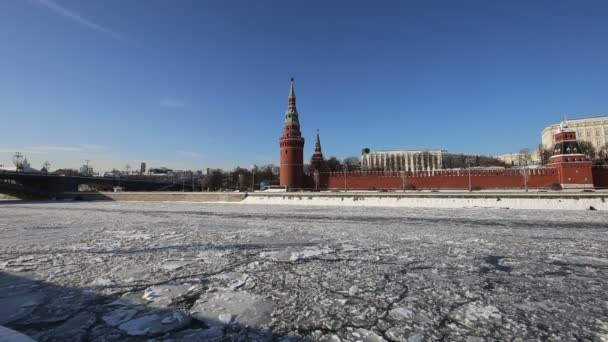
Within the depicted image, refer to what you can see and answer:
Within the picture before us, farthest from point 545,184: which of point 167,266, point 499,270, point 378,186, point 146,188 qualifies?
point 146,188

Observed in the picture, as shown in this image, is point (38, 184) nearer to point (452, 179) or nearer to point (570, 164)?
point (452, 179)

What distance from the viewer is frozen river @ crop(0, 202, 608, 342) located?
11.4 feet

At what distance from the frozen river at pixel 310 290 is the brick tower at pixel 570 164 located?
2823 cm

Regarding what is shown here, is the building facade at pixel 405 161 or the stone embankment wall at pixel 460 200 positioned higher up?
the building facade at pixel 405 161

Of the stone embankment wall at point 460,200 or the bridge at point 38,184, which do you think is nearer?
the stone embankment wall at point 460,200

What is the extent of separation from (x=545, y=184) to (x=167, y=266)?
3706 cm

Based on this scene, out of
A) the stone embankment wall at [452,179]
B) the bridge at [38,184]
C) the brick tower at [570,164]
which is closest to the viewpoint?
the brick tower at [570,164]

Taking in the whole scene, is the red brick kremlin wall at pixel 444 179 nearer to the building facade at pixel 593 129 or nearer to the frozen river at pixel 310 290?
the frozen river at pixel 310 290

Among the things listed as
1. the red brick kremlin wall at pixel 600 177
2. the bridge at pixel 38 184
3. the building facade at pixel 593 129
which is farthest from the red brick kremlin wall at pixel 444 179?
the building facade at pixel 593 129

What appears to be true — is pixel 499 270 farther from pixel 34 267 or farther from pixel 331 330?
pixel 34 267

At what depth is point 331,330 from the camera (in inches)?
136

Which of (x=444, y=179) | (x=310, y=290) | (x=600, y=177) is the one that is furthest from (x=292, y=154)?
(x=310, y=290)

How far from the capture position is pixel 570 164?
31.1m

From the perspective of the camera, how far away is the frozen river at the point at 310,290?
11.4ft
